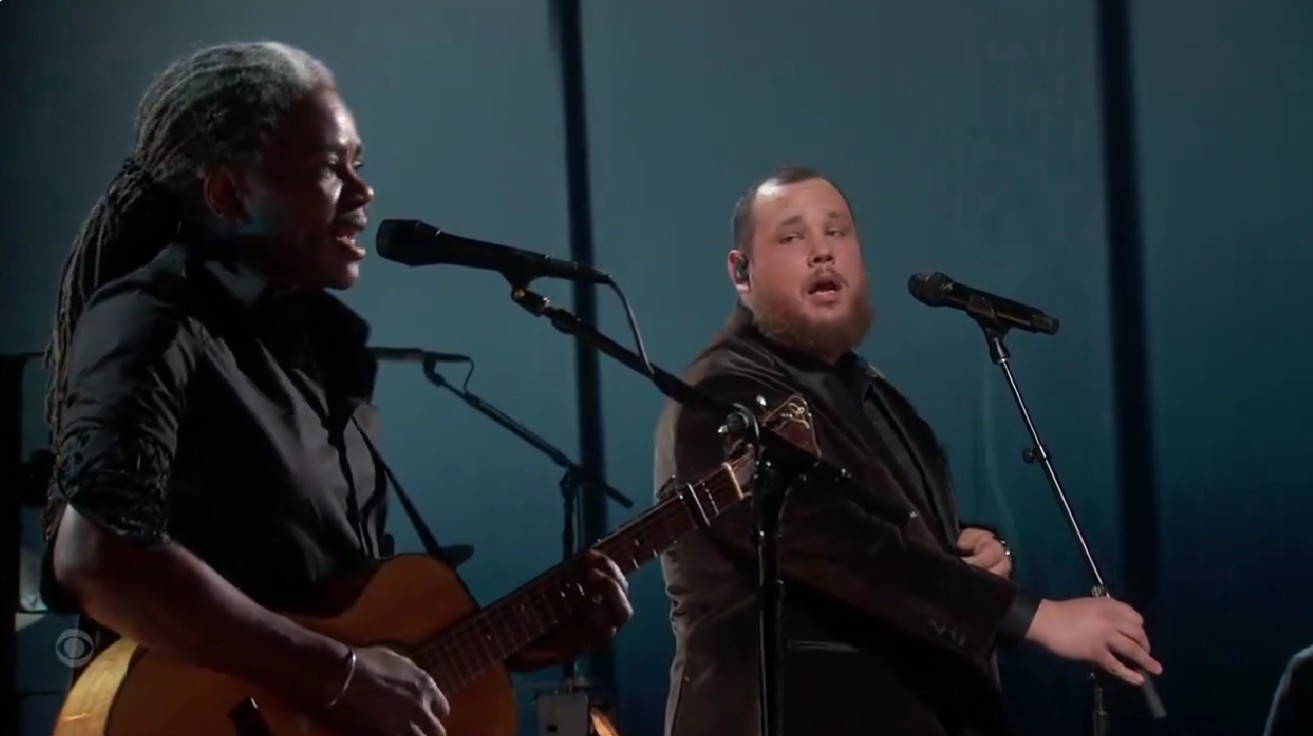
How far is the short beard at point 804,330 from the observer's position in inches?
102

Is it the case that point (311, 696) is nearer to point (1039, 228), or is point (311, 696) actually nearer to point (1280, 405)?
point (1039, 228)

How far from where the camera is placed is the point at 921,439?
8.39 feet

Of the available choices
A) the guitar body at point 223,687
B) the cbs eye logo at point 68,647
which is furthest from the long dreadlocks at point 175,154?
the cbs eye logo at point 68,647

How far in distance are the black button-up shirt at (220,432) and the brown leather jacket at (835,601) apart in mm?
662

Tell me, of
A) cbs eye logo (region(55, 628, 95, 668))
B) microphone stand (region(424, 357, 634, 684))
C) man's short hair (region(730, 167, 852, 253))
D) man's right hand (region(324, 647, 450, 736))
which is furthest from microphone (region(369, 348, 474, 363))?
man's right hand (region(324, 647, 450, 736))

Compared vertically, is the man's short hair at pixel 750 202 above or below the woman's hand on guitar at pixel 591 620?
above

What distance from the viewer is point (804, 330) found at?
8.60ft

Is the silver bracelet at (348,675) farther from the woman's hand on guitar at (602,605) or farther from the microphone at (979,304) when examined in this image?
the microphone at (979,304)

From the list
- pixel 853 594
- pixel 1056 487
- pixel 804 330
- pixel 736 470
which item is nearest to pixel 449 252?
pixel 736 470

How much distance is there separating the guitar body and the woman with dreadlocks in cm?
4

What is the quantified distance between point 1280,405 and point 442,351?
1822mm

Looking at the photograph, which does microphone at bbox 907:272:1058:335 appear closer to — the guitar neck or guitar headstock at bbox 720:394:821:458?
guitar headstock at bbox 720:394:821:458

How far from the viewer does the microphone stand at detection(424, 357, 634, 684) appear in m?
3.05

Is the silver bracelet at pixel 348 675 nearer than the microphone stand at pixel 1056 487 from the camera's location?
Yes
